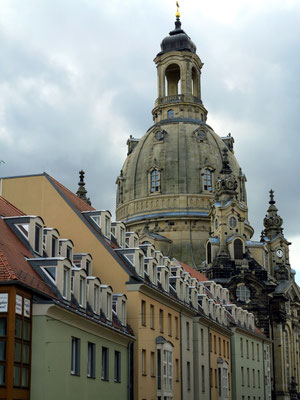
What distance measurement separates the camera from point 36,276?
32062 mm

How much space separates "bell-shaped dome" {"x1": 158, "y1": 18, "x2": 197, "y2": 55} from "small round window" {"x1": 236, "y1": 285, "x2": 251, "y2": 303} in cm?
4775

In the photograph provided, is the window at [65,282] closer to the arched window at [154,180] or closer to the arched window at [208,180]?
the arched window at [154,180]

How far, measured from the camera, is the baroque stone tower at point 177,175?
381 feet

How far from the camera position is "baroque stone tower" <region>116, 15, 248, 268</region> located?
381 feet

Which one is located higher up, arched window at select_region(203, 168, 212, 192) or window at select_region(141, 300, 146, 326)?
arched window at select_region(203, 168, 212, 192)

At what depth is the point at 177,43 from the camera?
13388cm

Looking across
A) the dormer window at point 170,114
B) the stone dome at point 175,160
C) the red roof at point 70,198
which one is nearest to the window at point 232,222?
the stone dome at point 175,160

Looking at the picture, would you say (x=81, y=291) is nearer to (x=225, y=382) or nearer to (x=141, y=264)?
(x=141, y=264)

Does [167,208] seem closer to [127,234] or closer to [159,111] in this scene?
Answer: [159,111]

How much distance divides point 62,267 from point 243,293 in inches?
2855

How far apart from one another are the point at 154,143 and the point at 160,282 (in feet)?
246

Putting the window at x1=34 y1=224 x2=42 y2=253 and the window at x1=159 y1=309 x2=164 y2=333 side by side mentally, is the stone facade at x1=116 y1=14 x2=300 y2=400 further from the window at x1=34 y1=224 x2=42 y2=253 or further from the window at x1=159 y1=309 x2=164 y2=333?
the window at x1=34 y1=224 x2=42 y2=253

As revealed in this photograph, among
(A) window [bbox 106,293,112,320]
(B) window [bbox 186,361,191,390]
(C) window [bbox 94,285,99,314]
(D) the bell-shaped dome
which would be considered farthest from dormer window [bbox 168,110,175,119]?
(C) window [bbox 94,285,99,314]

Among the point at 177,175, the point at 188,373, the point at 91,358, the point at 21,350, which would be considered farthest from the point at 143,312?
the point at 177,175
